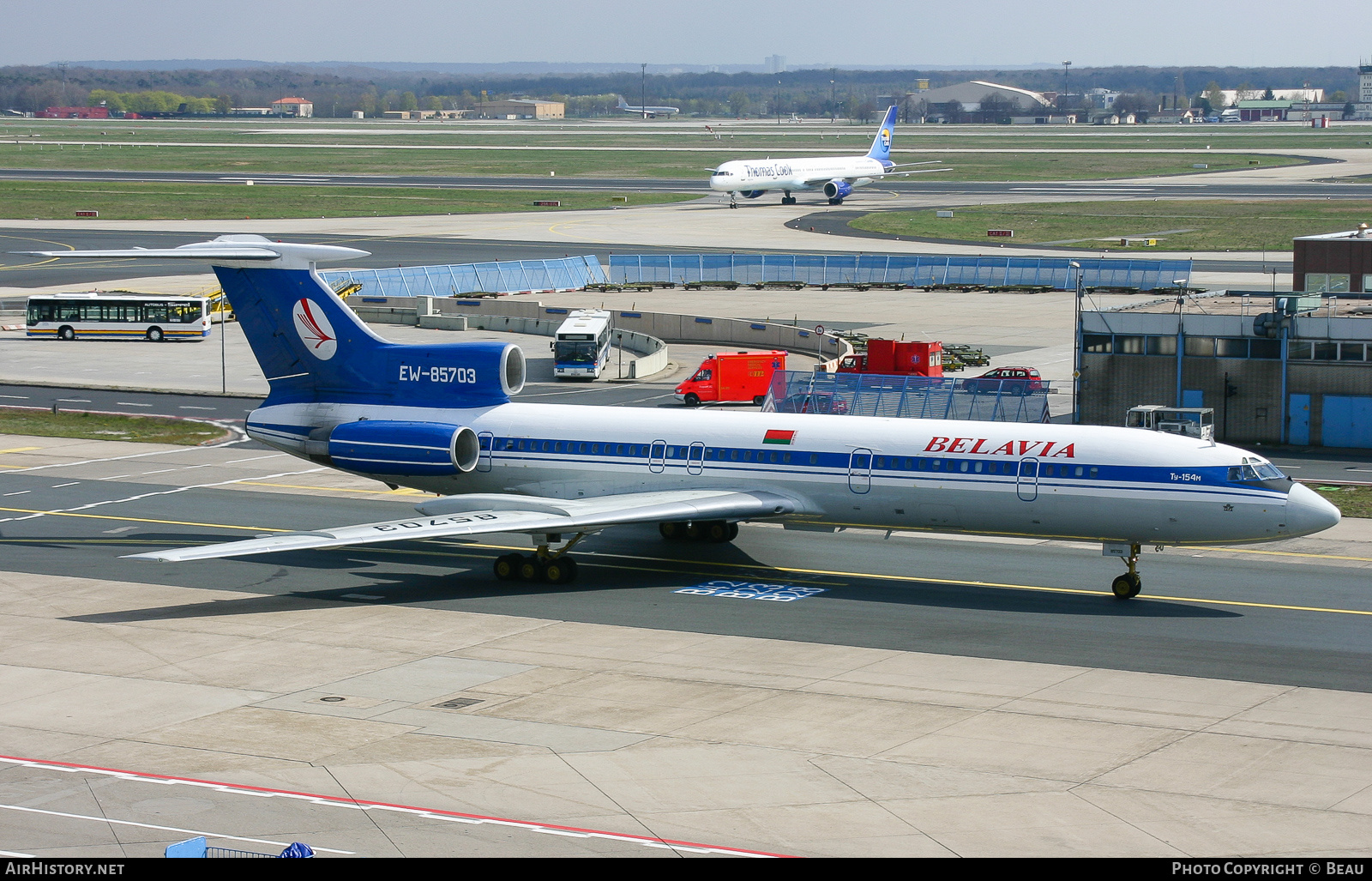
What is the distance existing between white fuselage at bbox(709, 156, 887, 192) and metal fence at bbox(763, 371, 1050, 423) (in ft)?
309

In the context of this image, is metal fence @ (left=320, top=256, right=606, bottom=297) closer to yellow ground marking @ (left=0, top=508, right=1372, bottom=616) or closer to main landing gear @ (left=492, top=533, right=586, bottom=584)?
yellow ground marking @ (left=0, top=508, right=1372, bottom=616)

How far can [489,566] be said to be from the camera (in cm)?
3866

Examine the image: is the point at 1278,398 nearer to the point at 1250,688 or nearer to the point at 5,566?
the point at 1250,688

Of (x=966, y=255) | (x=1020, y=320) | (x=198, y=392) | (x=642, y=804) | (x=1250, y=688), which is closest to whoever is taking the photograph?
(x=642, y=804)

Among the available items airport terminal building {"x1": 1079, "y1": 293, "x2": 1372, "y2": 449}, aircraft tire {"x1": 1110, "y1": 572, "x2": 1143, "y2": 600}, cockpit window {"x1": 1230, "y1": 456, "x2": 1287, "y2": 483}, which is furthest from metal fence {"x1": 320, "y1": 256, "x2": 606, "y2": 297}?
→ cockpit window {"x1": 1230, "y1": 456, "x2": 1287, "y2": 483}

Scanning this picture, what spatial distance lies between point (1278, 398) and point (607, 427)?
1158 inches

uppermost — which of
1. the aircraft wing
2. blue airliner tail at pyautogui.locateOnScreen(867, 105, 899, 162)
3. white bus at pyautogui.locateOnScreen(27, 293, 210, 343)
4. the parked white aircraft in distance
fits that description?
blue airliner tail at pyautogui.locateOnScreen(867, 105, 899, 162)

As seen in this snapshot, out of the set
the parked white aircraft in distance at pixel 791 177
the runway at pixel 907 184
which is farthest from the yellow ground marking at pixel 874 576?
the runway at pixel 907 184

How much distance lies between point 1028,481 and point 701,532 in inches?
395

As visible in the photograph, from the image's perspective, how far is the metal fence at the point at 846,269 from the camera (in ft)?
322

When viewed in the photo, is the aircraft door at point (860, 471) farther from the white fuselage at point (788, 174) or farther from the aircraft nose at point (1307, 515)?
the white fuselage at point (788, 174)

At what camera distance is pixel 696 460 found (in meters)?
37.1

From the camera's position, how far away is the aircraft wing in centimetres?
3428
